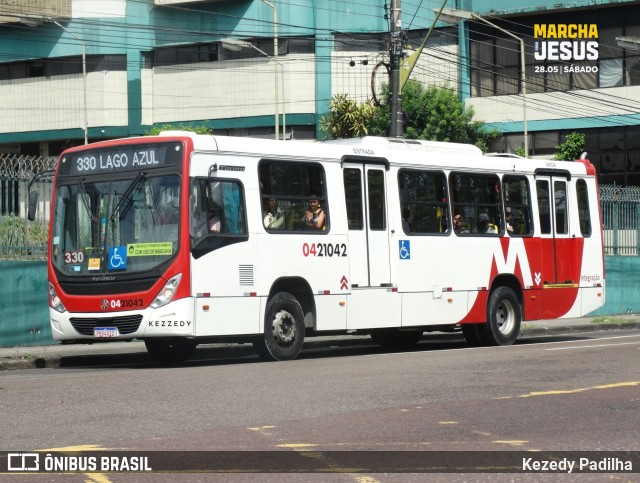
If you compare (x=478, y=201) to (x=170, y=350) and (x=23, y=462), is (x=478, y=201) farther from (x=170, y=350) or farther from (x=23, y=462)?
(x=23, y=462)

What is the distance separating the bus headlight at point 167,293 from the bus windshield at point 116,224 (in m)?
0.32

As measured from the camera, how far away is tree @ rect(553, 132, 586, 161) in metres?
49.7

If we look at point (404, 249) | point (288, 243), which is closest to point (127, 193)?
point (288, 243)

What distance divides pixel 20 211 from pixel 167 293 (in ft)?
17.4

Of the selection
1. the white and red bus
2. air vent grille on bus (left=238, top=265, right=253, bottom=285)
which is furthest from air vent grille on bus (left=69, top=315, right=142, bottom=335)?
air vent grille on bus (left=238, top=265, right=253, bottom=285)

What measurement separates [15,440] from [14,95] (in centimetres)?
5327

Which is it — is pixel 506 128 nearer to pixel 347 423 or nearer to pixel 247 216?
pixel 247 216

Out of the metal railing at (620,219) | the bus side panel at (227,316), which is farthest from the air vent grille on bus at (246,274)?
the metal railing at (620,219)

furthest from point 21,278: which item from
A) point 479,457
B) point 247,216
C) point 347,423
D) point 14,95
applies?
point 14,95

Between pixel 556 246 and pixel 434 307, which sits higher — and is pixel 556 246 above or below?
above

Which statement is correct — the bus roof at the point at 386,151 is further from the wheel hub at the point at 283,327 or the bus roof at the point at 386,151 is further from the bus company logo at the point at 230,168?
the wheel hub at the point at 283,327

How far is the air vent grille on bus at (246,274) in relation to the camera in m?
17.3

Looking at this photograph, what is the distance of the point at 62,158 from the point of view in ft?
59.8

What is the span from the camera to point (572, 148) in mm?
49750
